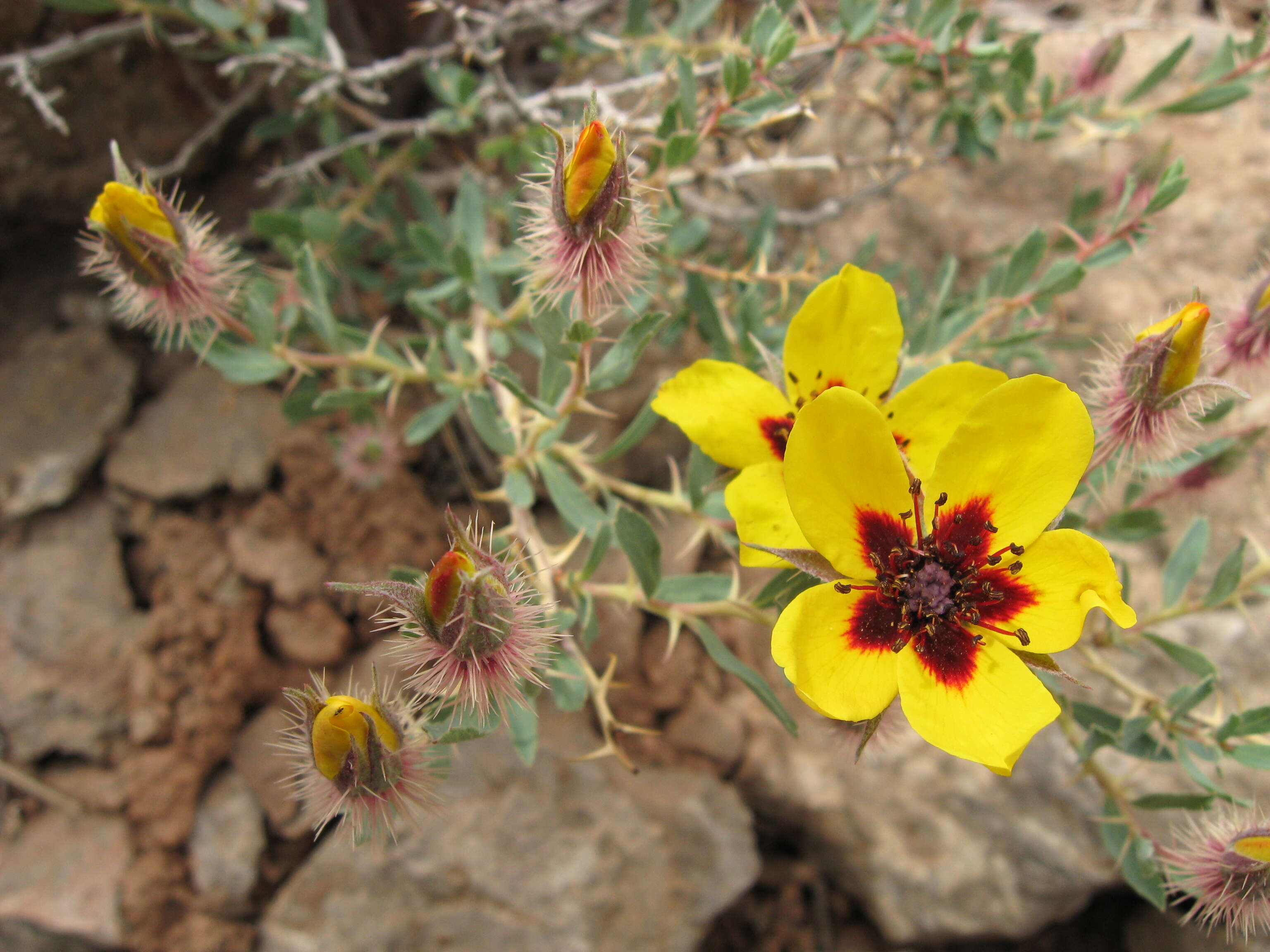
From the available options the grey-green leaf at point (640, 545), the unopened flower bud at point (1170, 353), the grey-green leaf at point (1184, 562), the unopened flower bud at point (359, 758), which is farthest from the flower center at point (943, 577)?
the grey-green leaf at point (1184, 562)

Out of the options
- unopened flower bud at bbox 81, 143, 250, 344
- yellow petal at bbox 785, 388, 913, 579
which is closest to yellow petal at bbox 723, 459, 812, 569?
yellow petal at bbox 785, 388, 913, 579

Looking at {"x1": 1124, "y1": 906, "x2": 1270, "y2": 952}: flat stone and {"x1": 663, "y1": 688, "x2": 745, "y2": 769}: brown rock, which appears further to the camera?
{"x1": 663, "y1": 688, "x2": 745, "y2": 769}: brown rock

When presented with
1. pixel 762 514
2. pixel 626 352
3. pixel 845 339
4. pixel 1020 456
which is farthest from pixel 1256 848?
pixel 626 352

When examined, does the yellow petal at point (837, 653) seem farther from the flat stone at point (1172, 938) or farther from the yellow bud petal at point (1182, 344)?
the flat stone at point (1172, 938)

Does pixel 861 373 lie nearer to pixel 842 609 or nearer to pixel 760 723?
pixel 842 609

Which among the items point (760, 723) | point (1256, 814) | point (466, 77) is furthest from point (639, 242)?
point (760, 723)

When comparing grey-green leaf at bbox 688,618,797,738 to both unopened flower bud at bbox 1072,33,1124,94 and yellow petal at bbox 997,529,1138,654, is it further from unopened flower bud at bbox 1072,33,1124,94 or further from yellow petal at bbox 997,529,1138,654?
unopened flower bud at bbox 1072,33,1124,94
